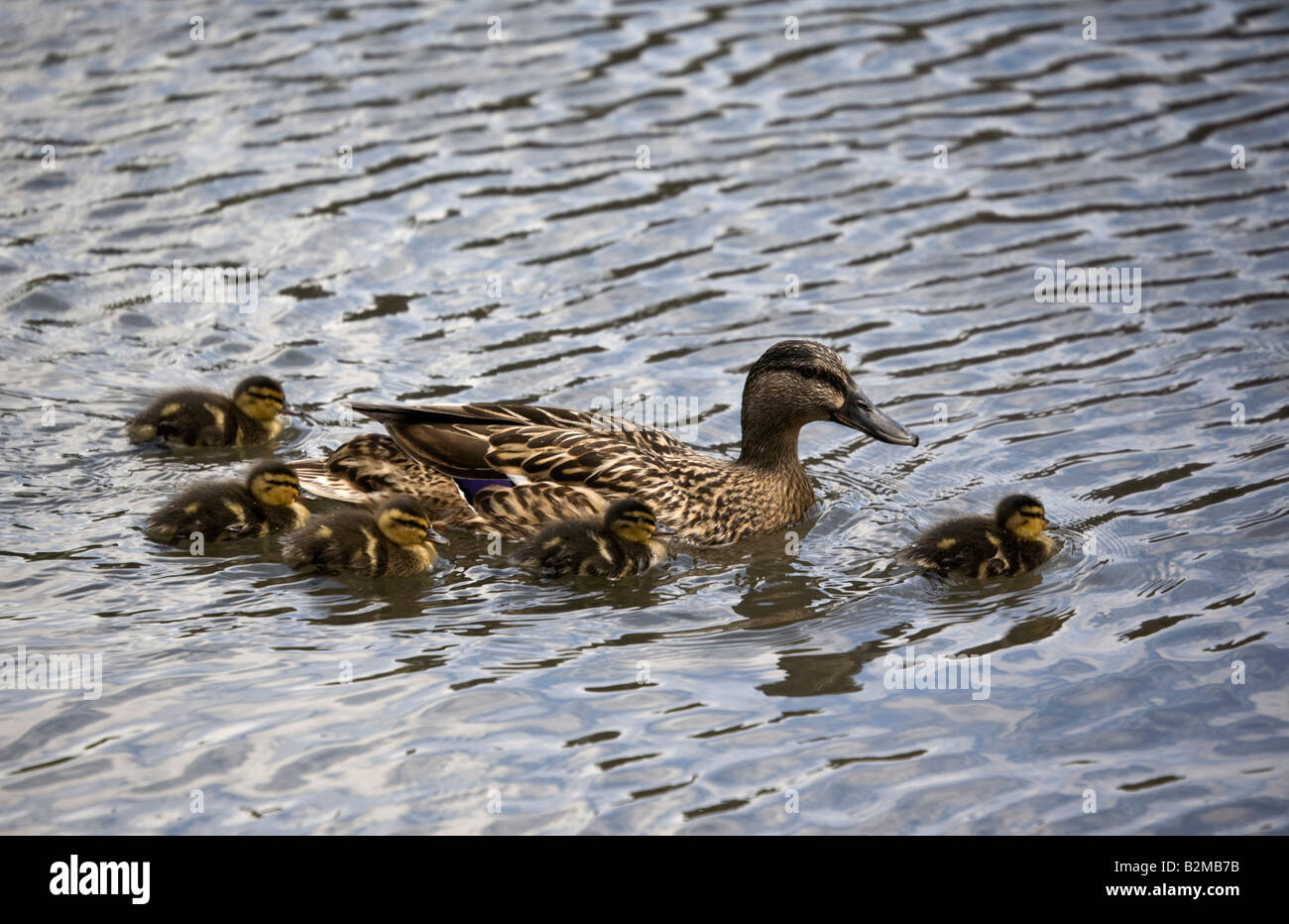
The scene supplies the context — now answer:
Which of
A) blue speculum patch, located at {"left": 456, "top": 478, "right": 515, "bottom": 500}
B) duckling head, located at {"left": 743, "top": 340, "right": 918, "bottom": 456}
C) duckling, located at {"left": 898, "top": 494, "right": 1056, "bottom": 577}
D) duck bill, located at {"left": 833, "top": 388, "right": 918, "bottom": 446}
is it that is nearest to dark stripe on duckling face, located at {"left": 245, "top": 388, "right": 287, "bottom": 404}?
blue speculum patch, located at {"left": 456, "top": 478, "right": 515, "bottom": 500}

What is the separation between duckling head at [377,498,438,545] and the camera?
253 inches

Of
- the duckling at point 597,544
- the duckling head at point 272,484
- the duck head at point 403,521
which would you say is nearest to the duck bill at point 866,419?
the duckling at point 597,544

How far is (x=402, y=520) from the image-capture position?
643cm

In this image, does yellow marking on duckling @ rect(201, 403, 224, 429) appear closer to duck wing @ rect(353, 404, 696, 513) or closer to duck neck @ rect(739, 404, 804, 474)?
duck wing @ rect(353, 404, 696, 513)

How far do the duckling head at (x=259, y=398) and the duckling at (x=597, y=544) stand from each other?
1.80m

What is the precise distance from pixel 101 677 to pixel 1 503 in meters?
1.64

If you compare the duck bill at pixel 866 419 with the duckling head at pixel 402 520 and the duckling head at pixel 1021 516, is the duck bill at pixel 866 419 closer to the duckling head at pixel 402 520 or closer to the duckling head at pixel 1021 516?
the duckling head at pixel 1021 516

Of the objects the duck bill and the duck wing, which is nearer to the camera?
the duck wing

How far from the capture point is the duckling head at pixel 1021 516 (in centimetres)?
648

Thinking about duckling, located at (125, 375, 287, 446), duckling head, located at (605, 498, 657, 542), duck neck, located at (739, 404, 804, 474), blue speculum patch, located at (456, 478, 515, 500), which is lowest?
duckling head, located at (605, 498, 657, 542)

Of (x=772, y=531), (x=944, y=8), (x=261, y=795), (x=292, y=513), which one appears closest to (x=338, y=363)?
(x=292, y=513)

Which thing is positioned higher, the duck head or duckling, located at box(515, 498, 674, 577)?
the duck head

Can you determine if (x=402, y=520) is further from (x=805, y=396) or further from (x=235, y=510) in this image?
(x=805, y=396)

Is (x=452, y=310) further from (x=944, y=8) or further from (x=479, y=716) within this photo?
(x=944, y=8)
